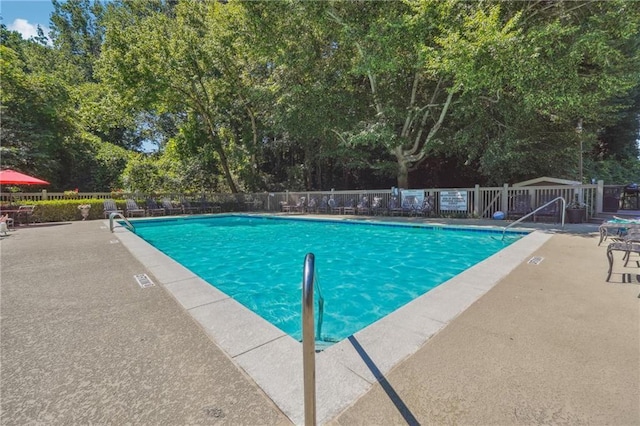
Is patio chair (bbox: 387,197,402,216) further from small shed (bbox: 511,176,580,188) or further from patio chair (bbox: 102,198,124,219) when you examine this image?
patio chair (bbox: 102,198,124,219)

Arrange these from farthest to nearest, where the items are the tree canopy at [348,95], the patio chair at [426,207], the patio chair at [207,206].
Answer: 1. the patio chair at [207,206]
2. the patio chair at [426,207]
3. the tree canopy at [348,95]

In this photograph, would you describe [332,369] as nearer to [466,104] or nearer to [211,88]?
[466,104]

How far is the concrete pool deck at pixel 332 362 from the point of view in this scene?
1636 millimetres

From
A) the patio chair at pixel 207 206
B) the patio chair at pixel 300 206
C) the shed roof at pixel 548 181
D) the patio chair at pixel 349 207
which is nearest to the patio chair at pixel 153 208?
the patio chair at pixel 207 206

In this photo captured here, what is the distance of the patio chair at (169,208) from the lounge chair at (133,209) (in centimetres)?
108

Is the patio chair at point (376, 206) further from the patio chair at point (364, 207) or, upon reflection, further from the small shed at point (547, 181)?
the small shed at point (547, 181)

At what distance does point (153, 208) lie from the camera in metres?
15.5

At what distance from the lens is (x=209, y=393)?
1.79 meters

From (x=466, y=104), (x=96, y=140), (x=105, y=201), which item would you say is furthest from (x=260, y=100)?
(x=96, y=140)

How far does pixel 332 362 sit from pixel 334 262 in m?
4.69

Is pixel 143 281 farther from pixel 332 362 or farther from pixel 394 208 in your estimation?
pixel 394 208

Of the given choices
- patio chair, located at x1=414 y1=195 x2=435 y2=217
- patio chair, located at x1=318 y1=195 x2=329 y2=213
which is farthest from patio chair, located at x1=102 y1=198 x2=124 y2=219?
patio chair, located at x1=414 y1=195 x2=435 y2=217

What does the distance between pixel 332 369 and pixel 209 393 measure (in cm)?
80

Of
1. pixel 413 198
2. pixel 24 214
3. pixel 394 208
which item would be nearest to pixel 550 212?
pixel 413 198
